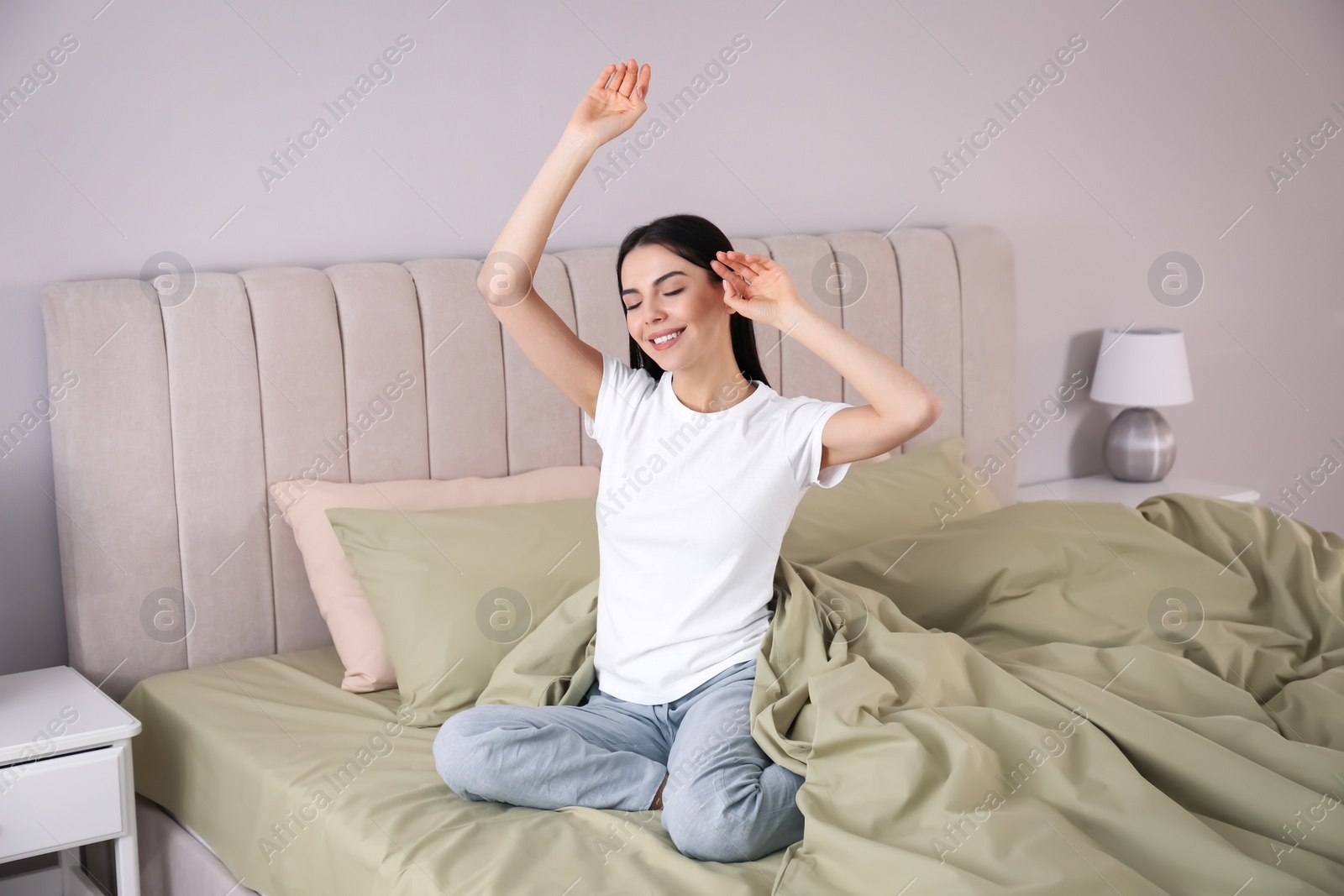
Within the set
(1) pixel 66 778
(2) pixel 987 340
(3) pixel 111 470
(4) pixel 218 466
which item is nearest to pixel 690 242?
(4) pixel 218 466

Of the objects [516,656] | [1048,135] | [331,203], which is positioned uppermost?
[1048,135]

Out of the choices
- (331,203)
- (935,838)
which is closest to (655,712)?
(935,838)

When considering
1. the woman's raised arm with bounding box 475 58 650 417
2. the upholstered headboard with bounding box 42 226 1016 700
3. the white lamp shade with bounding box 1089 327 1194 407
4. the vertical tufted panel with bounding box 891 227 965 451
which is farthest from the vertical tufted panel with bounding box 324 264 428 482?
the white lamp shade with bounding box 1089 327 1194 407

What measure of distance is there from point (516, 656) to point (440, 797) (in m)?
0.29

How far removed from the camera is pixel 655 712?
5.37 ft

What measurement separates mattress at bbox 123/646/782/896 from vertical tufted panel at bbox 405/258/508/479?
1.53ft

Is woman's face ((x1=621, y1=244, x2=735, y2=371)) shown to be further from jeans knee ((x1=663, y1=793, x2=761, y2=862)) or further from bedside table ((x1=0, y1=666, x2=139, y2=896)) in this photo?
bedside table ((x1=0, y1=666, x2=139, y2=896))

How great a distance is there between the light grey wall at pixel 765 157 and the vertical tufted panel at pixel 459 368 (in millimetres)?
136

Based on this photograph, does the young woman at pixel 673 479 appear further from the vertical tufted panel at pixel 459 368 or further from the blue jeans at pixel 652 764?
the vertical tufted panel at pixel 459 368

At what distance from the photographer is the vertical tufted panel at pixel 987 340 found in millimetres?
2832

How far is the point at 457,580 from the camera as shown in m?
1.92

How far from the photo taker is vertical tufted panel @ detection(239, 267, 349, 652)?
206cm

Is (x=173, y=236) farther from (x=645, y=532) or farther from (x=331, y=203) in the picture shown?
(x=645, y=532)

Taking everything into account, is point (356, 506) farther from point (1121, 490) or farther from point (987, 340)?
point (1121, 490)
